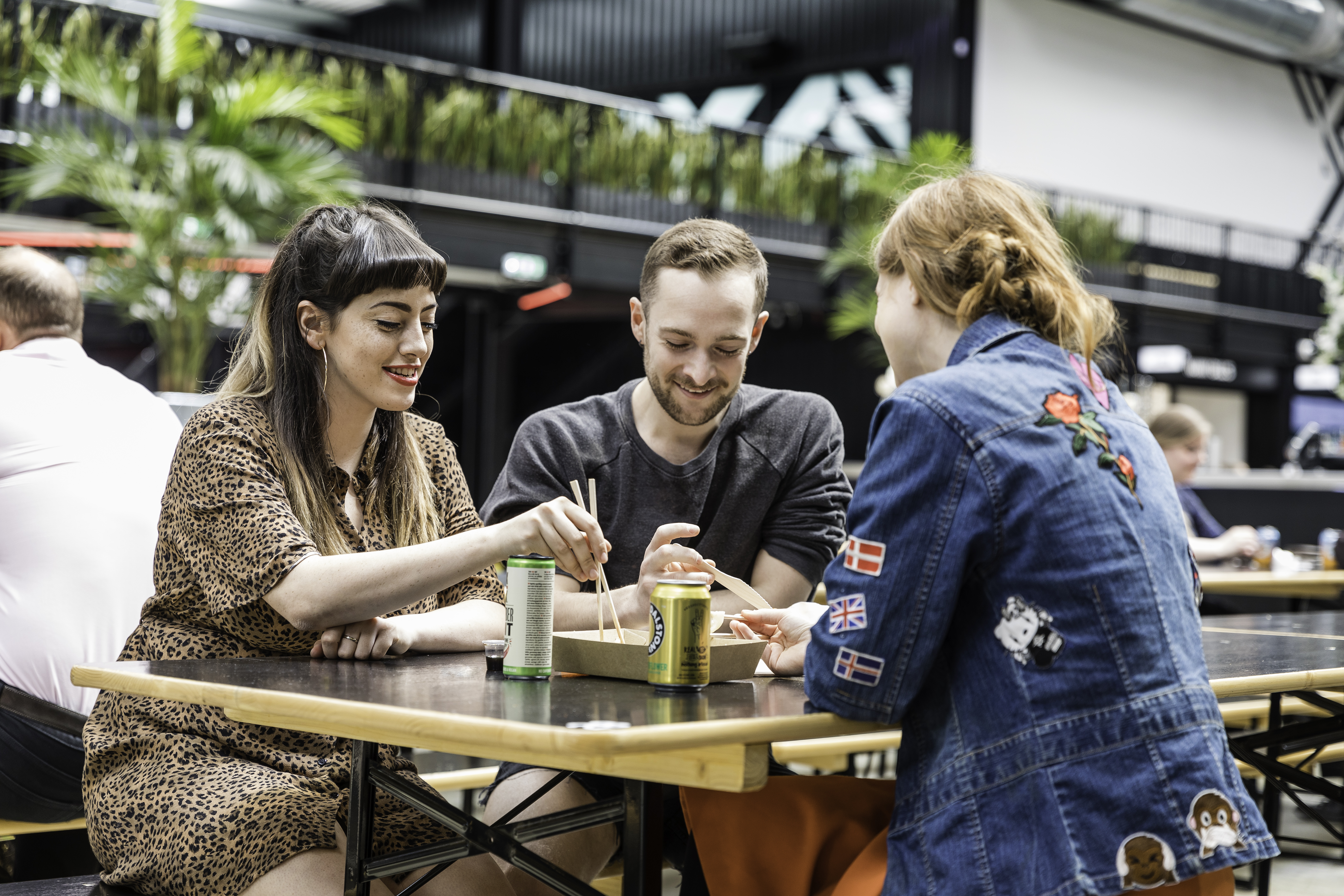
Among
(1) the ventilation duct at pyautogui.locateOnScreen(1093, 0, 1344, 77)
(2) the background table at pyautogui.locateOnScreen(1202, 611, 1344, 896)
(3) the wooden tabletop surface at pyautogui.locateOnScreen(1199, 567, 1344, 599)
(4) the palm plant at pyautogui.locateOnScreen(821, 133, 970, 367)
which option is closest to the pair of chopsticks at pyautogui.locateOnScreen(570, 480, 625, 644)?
(2) the background table at pyautogui.locateOnScreen(1202, 611, 1344, 896)

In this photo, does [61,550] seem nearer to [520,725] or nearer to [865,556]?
[520,725]

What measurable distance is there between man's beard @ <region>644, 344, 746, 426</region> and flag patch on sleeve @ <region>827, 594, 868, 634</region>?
2.74ft

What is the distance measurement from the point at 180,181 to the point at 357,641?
202 inches

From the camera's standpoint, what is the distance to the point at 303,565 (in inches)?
65.9

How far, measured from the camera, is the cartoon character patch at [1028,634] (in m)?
1.28

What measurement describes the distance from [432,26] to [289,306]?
52.9ft

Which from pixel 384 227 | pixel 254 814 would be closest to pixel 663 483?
pixel 384 227

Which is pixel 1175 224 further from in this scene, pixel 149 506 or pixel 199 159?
pixel 149 506

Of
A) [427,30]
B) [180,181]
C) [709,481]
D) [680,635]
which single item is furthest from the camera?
[427,30]

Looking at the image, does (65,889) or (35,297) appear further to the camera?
(35,297)

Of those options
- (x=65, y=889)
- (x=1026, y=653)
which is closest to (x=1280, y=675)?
(x=1026, y=653)

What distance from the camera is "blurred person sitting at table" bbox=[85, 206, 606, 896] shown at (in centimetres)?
157

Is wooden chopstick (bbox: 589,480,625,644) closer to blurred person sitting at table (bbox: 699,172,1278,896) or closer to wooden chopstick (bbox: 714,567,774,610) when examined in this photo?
wooden chopstick (bbox: 714,567,774,610)

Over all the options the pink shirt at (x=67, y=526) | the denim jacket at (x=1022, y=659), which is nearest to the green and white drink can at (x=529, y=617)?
the denim jacket at (x=1022, y=659)
